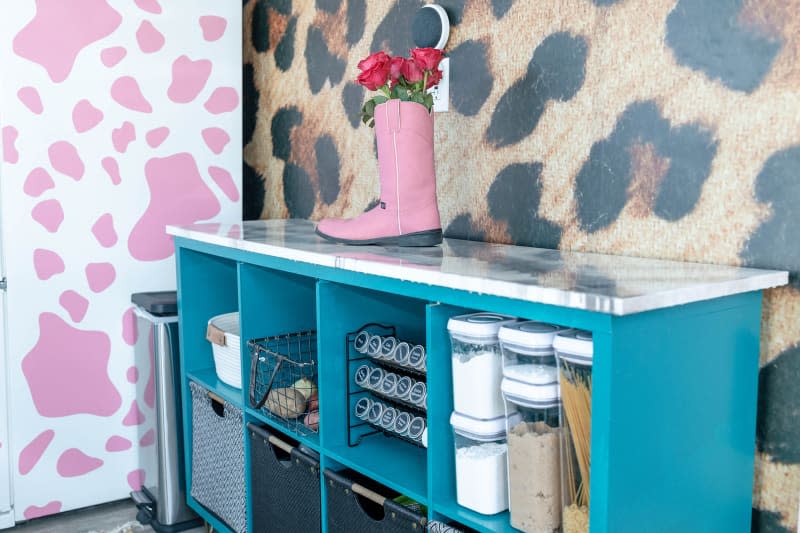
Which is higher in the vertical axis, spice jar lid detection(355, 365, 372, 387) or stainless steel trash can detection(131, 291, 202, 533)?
spice jar lid detection(355, 365, 372, 387)

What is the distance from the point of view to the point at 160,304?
2627 mm

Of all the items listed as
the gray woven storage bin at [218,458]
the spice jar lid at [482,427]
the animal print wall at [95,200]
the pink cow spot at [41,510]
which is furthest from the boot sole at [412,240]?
the pink cow spot at [41,510]

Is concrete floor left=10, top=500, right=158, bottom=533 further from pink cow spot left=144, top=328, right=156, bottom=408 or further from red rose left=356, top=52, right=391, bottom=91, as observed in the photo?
red rose left=356, top=52, right=391, bottom=91

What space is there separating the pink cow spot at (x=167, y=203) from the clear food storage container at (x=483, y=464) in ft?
5.77

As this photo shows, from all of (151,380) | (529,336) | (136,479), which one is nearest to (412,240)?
(529,336)

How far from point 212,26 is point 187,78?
0.23 meters

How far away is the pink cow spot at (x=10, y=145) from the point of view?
2545mm

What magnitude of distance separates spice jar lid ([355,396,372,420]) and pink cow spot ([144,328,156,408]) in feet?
3.41

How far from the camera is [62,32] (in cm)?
260

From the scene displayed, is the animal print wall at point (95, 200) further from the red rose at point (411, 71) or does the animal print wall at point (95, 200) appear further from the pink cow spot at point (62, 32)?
the red rose at point (411, 71)

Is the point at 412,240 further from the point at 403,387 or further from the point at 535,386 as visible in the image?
the point at 535,386

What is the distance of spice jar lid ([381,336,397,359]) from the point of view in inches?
72.9

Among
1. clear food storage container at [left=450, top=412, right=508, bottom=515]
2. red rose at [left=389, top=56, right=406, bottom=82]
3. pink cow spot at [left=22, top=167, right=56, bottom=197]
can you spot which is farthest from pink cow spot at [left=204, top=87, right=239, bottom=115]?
clear food storage container at [left=450, top=412, right=508, bottom=515]

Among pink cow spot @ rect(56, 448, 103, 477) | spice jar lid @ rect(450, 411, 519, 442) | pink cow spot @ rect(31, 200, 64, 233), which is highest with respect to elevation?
pink cow spot @ rect(31, 200, 64, 233)
